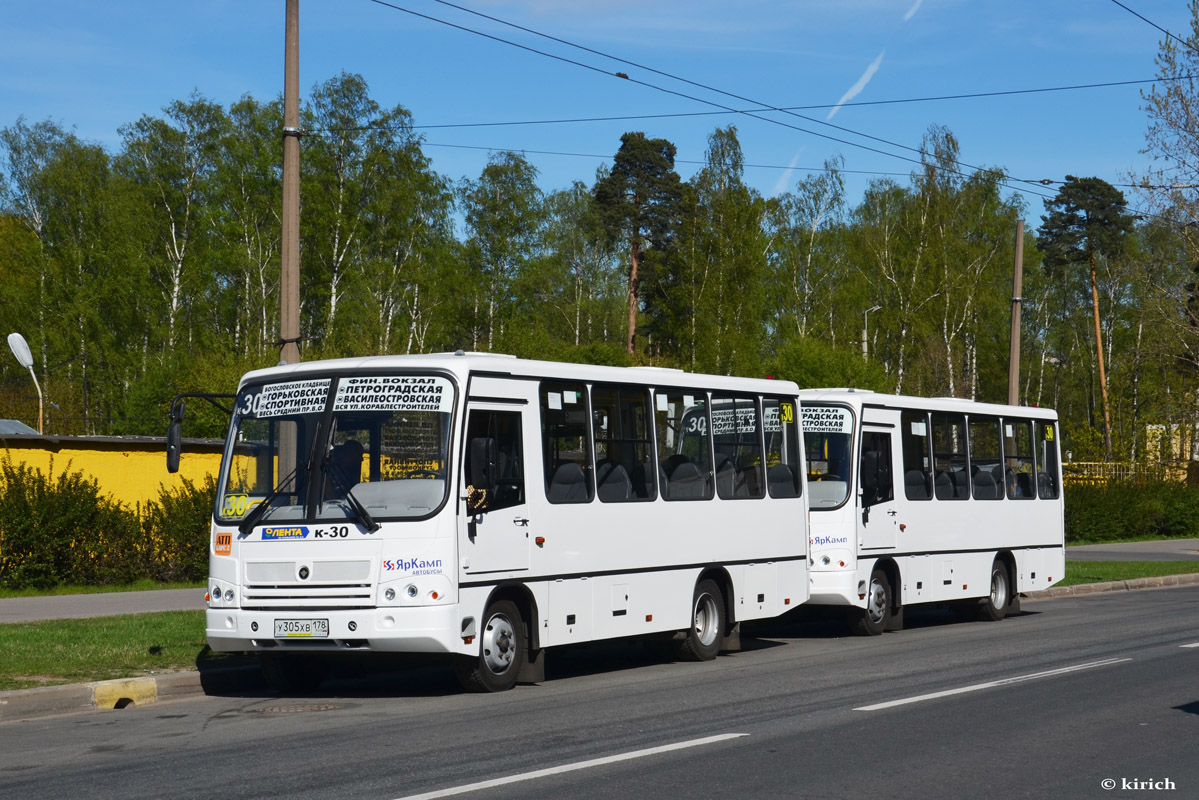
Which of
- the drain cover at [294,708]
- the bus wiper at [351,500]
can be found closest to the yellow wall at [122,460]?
the bus wiper at [351,500]

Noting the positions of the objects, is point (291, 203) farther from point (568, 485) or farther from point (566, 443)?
point (568, 485)

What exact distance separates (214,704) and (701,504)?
5405mm

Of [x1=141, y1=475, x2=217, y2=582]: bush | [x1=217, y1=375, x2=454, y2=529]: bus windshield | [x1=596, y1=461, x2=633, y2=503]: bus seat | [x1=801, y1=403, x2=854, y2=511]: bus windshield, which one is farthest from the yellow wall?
[x1=596, y1=461, x2=633, y2=503]: bus seat

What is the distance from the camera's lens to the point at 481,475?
11.9 m

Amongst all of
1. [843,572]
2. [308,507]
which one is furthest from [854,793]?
[843,572]

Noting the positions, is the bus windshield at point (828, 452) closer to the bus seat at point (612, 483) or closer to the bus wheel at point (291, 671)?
the bus seat at point (612, 483)

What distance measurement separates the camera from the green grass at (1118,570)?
27.6 m

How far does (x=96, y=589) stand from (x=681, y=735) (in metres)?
14.5

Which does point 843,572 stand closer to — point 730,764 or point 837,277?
point 730,764

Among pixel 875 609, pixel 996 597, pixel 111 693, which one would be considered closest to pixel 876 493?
pixel 875 609

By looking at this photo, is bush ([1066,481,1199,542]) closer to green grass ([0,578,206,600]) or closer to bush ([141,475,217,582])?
bush ([141,475,217,582])

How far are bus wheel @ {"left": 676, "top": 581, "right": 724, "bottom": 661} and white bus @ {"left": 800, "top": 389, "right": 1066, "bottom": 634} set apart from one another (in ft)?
8.86

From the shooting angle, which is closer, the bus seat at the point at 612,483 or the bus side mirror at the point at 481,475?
the bus side mirror at the point at 481,475

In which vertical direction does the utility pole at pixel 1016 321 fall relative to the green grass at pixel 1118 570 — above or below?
above
